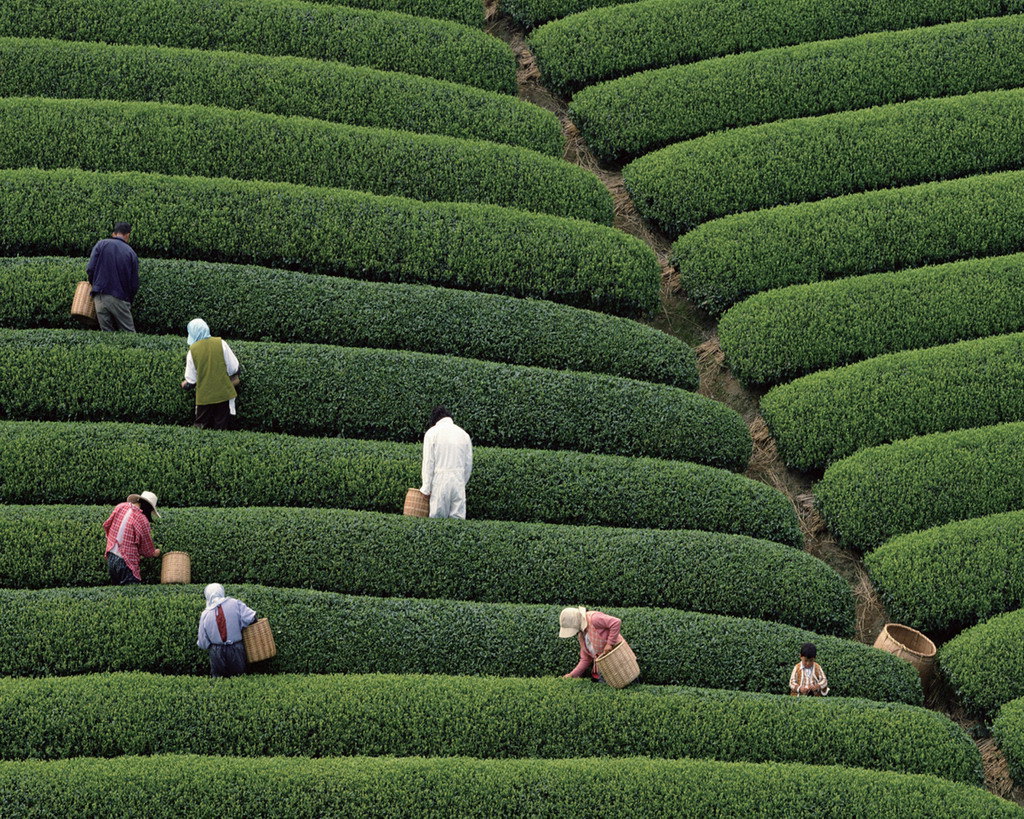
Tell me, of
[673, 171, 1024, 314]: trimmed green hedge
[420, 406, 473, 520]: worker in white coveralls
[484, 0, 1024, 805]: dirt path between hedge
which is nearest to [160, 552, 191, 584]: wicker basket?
[420, 406, 473, 520]: worker in white coveralls

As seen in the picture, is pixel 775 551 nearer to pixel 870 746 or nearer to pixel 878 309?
pixel 870 746

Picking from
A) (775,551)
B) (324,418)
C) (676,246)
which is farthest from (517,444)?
(676,246)

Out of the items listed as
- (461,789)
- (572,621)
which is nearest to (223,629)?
(461,789)

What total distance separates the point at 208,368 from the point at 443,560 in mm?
3714

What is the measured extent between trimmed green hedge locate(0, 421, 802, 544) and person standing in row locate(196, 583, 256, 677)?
244 centimetres

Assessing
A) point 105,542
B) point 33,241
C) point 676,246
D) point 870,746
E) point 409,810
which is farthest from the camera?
point 676,246

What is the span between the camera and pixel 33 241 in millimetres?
18000

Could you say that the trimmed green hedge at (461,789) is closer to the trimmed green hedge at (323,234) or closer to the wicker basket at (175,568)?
the wicker basket at (175,568)

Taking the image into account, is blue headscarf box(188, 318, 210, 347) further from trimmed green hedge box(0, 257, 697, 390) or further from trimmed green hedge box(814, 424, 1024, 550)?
trimmed green hedge box(814, 424, 1024, 550)

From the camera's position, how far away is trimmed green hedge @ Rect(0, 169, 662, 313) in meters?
18.1

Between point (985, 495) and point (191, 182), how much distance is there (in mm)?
11397

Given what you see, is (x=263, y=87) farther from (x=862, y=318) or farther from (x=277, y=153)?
(x=862, y=318)

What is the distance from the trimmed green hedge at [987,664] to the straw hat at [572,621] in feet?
14.6

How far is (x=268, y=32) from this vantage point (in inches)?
842
